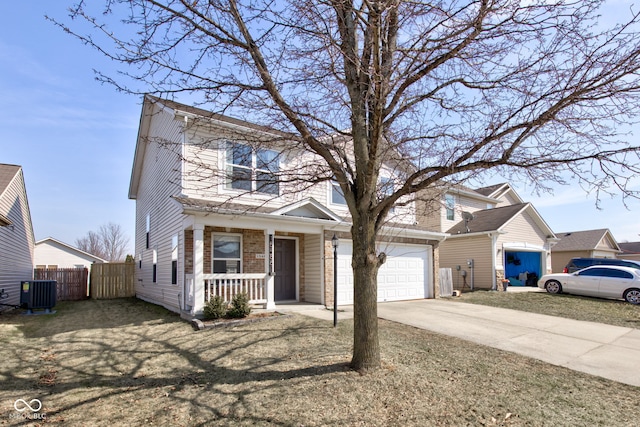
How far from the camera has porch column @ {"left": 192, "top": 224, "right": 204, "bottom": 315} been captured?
9359 mm

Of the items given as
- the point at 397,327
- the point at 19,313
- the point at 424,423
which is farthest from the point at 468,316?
the point at 19,313

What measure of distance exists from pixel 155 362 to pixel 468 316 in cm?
822

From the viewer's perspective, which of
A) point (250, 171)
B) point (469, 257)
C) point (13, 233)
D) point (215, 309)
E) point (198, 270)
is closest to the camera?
point (250, 171)

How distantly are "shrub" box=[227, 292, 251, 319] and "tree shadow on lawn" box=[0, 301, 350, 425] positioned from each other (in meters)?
0.71

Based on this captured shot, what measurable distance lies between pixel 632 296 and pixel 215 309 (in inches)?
603

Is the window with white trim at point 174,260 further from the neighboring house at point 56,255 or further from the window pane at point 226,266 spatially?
the neighboring house at point 56,255

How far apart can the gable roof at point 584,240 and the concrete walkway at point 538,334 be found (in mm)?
20143

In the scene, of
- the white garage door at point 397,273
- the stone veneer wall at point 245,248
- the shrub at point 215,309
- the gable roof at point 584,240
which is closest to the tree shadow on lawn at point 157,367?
the shrub at point 215,309

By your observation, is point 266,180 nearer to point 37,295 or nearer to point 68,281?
point 37,295

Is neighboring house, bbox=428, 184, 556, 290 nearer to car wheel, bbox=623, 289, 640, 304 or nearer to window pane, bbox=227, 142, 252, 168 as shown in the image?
car wheel, bbox=623, 289, 640, 304

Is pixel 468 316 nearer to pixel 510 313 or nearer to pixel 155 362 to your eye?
pixel 510 313

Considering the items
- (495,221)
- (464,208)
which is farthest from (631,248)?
(495,221)

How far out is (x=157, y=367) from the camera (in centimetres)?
605

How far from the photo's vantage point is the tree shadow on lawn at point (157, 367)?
15.5 ft
